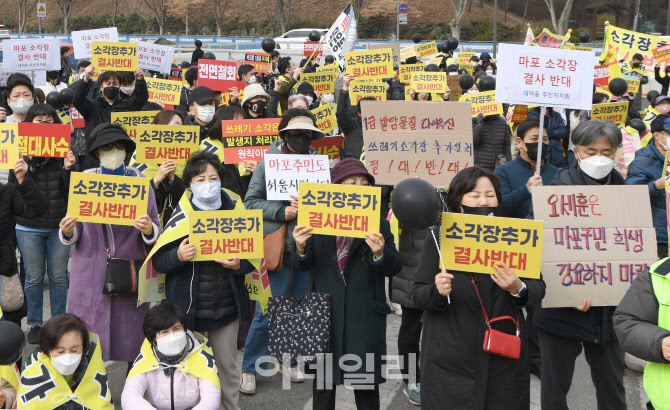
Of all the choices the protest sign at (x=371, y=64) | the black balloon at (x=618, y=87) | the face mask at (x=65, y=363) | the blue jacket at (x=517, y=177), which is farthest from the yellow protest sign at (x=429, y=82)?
the face mask at (x=65, y=363)

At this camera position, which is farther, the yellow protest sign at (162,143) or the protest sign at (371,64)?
the protest sign at (371,64)

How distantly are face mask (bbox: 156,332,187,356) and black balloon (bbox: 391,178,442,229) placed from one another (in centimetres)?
144

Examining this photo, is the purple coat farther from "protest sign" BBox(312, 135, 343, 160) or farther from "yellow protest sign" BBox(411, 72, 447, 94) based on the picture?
"yellow protest sign" BBox(411, 72, 447, 94)

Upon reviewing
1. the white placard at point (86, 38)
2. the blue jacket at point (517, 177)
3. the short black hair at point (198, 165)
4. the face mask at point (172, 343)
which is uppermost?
the white placard at point (86, 38)

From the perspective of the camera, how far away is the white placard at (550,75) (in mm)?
5125

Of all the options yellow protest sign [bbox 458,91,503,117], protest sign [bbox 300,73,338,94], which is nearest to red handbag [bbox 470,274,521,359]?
yellow protest sign [bbox 458,91,503,117]

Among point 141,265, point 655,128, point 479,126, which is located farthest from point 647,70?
point 141,265

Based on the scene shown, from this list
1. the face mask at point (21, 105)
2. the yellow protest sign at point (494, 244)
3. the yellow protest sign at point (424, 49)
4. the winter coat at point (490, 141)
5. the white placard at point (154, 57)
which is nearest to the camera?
the yellow protest sign at point (494, 244)

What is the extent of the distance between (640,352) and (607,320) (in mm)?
1064

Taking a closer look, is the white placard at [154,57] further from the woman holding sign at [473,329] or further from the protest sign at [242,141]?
the woman holding sign at [473,329]

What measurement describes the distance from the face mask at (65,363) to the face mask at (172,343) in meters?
0.44

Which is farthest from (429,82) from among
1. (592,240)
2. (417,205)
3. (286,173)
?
(417,205)

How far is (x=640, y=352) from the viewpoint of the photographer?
2.85 m

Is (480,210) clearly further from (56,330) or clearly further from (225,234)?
(56,330)
